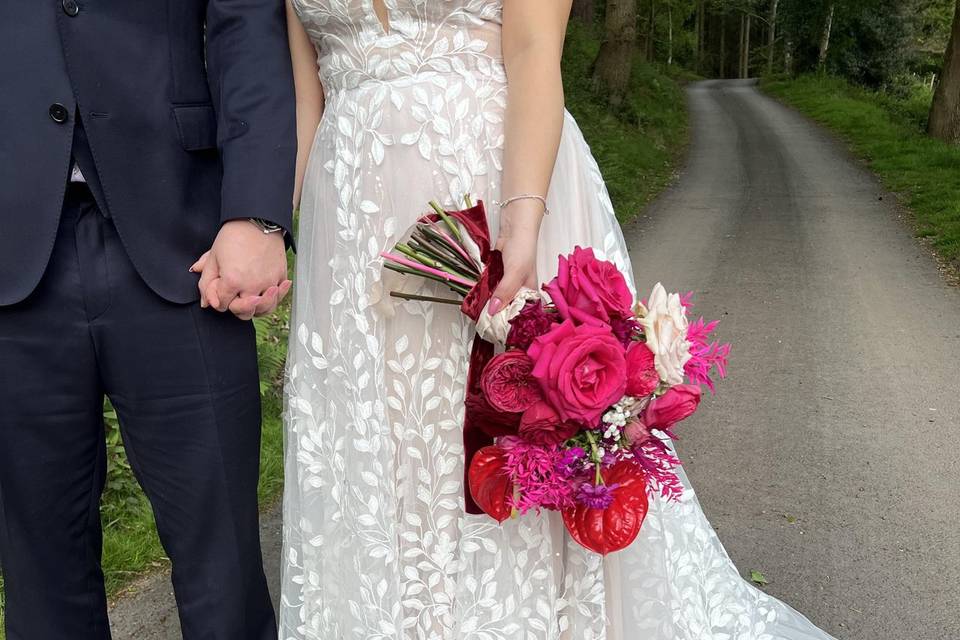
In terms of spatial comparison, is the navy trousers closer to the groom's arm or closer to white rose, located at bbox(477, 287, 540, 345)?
the groom's arm

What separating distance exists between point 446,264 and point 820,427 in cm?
349

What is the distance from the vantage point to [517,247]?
69.0 inches

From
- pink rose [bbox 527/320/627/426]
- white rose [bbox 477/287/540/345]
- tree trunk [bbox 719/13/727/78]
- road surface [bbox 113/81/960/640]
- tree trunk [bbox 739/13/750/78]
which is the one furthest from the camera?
tree trunk [bbox 719/13/727/78]

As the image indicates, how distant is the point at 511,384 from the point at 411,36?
804 mm

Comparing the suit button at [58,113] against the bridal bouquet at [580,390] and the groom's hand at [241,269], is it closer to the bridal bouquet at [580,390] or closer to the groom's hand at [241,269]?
the groom's hand at [241,269]

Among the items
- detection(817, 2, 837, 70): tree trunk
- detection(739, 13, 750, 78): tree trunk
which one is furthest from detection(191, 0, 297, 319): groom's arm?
detection(739, 13, 750, 78): tree trunk

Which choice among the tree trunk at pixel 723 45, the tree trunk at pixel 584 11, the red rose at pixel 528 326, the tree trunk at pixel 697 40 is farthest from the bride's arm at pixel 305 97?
the tree trunk at pixel 723 45

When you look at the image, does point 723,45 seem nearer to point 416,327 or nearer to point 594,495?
point 416,327

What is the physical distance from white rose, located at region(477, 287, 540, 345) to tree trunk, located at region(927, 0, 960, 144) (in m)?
15.0

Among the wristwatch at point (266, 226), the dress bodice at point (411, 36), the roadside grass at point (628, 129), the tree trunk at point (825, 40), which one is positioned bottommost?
the roadside grass at point (628, 129)

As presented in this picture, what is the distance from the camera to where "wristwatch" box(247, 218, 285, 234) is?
170 cm

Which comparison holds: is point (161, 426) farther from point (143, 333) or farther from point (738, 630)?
point (738, 630)

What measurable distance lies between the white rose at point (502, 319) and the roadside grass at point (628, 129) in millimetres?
8960

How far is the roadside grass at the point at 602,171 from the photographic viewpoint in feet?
10.9
